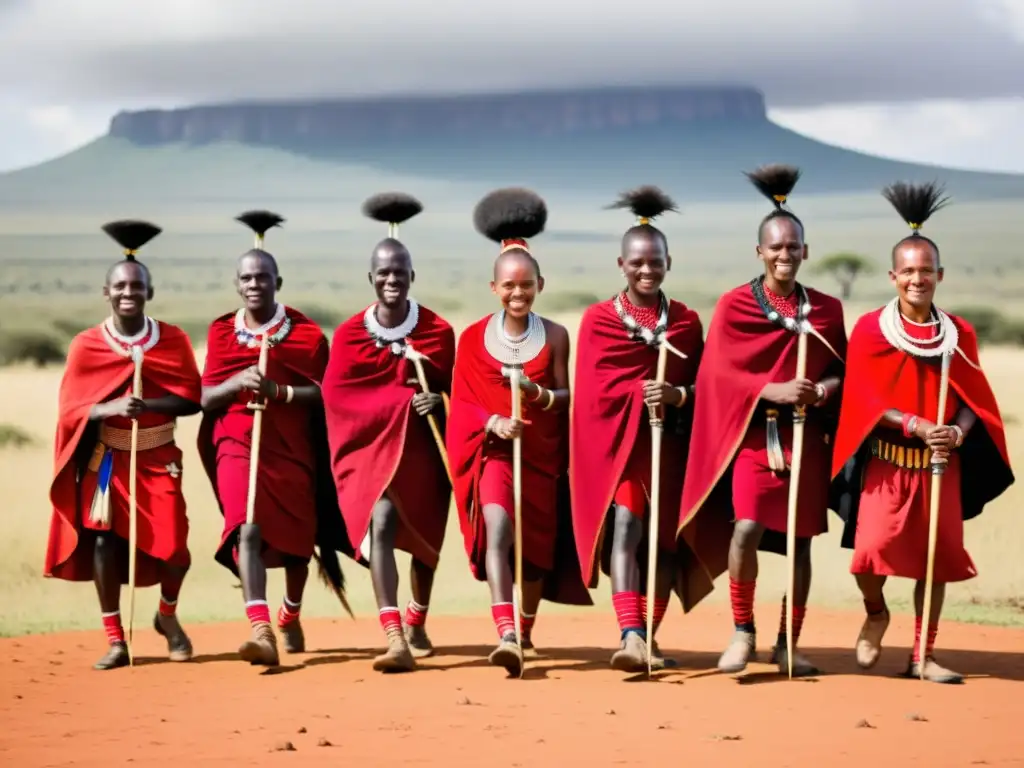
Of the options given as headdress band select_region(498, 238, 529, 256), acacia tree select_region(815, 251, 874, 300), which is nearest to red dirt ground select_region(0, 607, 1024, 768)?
headdress band select_region(498, 238, 529, 256)

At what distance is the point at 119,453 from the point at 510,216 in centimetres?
263

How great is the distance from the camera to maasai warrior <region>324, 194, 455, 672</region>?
11641 mm

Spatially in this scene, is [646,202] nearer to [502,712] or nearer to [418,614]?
[418,614]

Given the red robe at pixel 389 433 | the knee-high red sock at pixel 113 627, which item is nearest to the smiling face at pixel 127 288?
the red robe at pixel 389 433

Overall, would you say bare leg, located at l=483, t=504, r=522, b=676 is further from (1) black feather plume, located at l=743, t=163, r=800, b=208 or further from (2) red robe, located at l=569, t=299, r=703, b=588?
(1) black feather plume, located at l=743, t=163, r=800, b=208

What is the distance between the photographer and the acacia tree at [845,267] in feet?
268

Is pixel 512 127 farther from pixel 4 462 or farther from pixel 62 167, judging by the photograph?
pixel 4 462

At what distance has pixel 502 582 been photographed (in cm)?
1108

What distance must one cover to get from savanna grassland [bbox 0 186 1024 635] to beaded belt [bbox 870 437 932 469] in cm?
387

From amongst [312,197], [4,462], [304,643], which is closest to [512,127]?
[312,197]

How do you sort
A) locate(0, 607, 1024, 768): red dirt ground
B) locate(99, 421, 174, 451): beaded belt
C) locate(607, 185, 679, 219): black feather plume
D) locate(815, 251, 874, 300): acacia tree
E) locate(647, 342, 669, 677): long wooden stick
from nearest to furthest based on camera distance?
locate(0, 607, 1024, 768): red dirt ground < locate(647, 342, 669, 677): long wooden stick < locate(607, 185, 679, 219): black feather plume < locate(99, 421, 174, 451): beaded belt < locate(815, 251, 874, 300): acacia tree

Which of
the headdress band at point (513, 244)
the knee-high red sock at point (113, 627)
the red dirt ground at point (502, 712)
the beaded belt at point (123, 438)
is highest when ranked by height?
the headdress band at point (513, 244)

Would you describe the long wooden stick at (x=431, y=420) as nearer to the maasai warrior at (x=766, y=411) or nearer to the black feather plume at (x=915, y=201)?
the maasai warrior at (x=766, y=411)

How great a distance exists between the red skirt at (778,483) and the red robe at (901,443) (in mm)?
163
